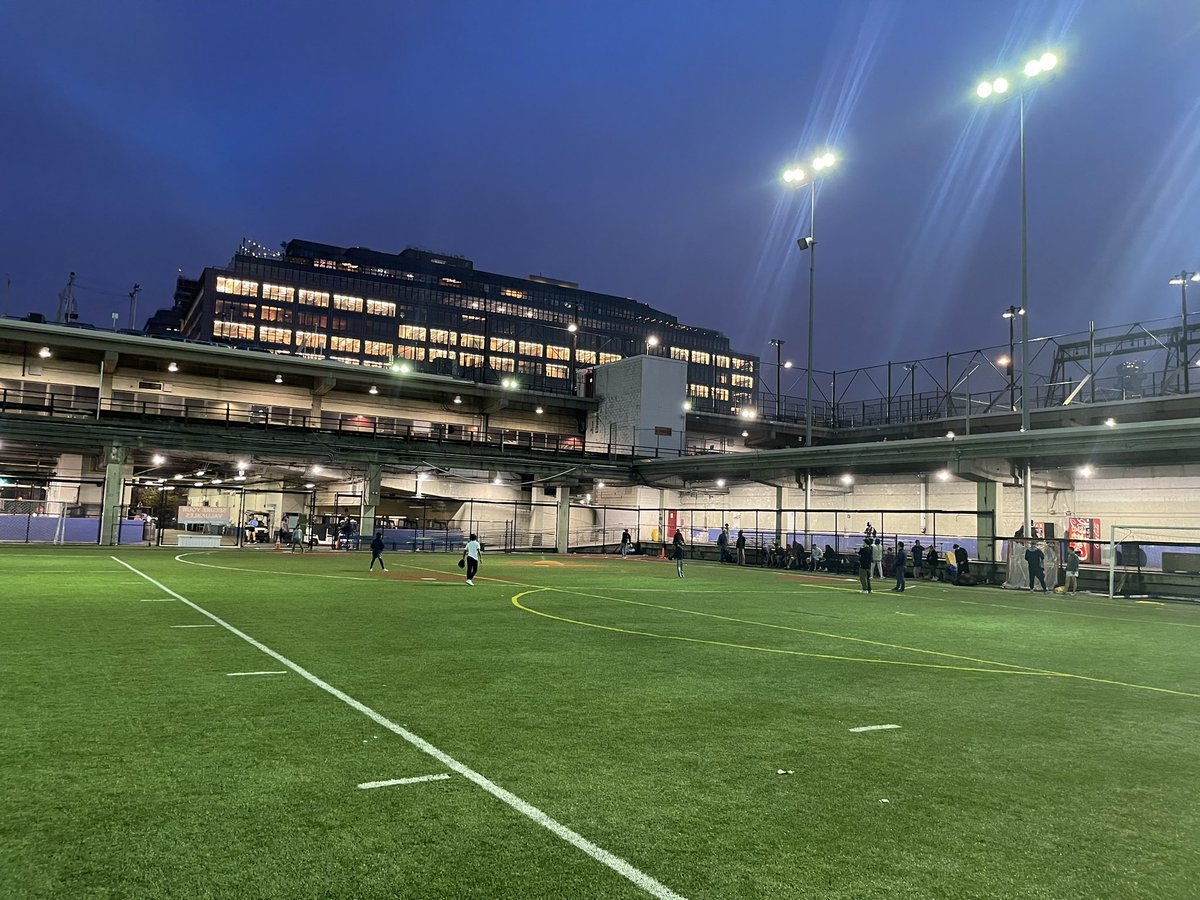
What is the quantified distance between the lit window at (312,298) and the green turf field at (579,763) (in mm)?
113543

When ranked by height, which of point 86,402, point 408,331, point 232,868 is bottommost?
point 232,868

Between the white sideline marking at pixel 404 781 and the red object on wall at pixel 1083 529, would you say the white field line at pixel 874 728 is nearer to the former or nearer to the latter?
the white sideline marking at pixel 404 781

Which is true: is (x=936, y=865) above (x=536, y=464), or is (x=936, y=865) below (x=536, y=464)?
below

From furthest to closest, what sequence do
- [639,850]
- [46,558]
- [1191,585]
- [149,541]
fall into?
[149,541], [46,558], [1191,585], [639,850]

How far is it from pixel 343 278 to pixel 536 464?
3257 inches

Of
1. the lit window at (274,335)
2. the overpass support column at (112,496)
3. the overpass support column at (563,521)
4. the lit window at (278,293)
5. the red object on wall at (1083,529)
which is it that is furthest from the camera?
the lit window at (278,293)

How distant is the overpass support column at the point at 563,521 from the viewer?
179ft

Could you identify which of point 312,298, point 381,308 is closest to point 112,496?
point 312,298

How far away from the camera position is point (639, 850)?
490 cm

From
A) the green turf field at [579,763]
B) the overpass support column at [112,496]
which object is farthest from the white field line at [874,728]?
the overpass support column at [112,496]

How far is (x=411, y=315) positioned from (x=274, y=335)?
21.5m

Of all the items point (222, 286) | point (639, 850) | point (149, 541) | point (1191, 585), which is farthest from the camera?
point (222, 286)

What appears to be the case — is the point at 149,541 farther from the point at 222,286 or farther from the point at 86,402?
the point at 222,286

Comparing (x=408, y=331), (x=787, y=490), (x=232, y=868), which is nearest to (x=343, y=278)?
(x=408, y=331)
